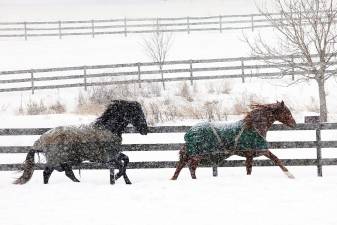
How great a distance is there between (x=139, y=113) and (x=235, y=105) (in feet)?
30.7

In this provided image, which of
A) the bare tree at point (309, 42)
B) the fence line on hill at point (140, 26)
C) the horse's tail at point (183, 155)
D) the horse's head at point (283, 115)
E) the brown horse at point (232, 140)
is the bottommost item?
the horse's tail at point (183, 155)

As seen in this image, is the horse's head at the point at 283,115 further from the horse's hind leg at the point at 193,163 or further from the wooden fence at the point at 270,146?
the horse's hind leg at the point at 193,163

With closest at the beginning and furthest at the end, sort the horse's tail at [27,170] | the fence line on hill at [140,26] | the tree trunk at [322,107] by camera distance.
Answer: the horse's tail at [27,170] → the tree trunk at [322,107] → the fence line on hill at [140,26]

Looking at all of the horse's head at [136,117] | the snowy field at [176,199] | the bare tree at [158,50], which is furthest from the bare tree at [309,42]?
the horse's head at [136,117]

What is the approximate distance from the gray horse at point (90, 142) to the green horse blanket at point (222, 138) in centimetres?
88

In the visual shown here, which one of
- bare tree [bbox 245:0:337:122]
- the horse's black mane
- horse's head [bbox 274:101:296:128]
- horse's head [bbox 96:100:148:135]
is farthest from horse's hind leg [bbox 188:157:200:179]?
bare tree [bbox 245:0:337:122]

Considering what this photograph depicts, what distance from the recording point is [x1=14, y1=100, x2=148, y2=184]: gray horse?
8.45 meters

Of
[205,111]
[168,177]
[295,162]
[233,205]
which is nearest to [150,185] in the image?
[168,177]

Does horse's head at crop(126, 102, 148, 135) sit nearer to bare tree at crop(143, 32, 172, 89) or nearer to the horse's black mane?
the horse's black mane

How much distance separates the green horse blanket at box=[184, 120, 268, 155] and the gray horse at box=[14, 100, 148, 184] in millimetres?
880

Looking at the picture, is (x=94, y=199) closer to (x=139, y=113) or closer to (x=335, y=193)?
(x=139, y=113)

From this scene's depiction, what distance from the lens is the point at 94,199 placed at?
7.45 metres

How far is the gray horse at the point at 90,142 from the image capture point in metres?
8.45

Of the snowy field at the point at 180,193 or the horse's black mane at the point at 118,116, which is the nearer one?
the snowy field at the point at 180,193
